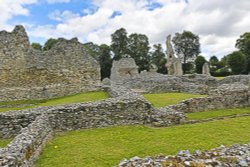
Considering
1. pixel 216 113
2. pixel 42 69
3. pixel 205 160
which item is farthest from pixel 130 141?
pixel 42 69

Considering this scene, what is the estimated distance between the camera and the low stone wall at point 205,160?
5250 mm

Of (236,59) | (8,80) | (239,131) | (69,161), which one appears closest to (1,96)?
(8,80)

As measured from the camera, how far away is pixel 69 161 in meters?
8.30

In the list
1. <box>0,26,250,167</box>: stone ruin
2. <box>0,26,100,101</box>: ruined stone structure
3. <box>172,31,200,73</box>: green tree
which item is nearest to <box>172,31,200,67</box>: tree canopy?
<box>172,31,200,73</box>: green tree

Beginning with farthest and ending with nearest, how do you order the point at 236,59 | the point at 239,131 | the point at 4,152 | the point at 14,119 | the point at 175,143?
the point at 236,59
the point at 14,119
the point at 239,131
the point at 175,143
the point at 4,152

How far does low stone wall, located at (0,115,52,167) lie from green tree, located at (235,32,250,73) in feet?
179

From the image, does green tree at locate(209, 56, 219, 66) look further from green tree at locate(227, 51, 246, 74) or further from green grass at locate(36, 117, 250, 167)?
green grass at locate(36, 117, 250, 167)

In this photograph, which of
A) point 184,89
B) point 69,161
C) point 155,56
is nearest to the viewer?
point 69,161

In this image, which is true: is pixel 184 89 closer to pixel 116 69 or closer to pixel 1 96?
pixel 1 96

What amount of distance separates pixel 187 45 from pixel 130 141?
76.4 m

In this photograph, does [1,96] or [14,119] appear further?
[1,96]

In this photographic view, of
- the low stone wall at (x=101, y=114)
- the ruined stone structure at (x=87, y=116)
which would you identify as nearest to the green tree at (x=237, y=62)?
the ruined stone structure at (x=87, y=116)

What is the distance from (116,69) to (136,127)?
1311 inches

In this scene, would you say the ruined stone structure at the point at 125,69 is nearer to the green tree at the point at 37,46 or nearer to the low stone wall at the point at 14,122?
the green tree at the point at 37,46
